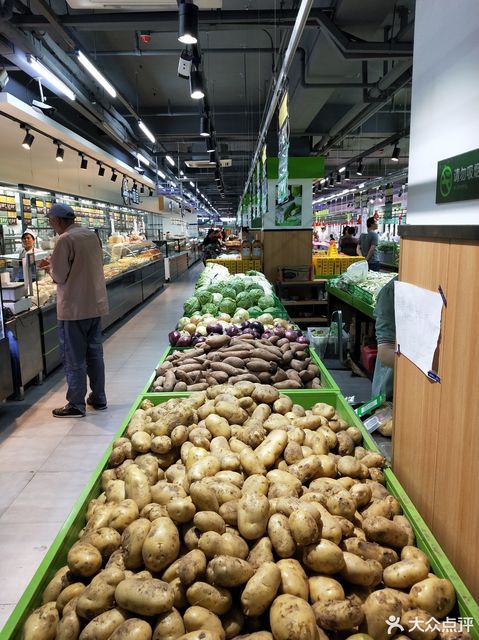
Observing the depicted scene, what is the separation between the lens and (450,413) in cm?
153

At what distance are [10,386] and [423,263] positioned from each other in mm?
4681

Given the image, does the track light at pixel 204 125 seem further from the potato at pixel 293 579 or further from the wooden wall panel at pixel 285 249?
the potato at pixel 293 579

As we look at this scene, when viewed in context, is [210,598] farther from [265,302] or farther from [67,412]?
[265,302]

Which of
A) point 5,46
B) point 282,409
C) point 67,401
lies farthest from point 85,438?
point 5,46

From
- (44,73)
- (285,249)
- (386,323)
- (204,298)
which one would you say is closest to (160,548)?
(386,323)

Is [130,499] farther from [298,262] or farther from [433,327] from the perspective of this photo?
[298,262]

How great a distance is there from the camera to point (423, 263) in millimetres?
1719

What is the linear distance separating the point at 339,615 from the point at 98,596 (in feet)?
2.21

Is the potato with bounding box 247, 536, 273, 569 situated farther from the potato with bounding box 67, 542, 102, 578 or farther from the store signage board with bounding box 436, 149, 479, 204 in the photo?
the store signage board with bounding box 436, 149, 479, 204

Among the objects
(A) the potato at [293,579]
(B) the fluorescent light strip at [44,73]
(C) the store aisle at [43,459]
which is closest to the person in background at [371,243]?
(C) the store aisle at [43,459]

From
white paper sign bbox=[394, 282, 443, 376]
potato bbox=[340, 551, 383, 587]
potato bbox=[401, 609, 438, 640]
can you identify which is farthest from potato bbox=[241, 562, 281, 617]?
white paper sign bbox=[394, 282, 443, 376]

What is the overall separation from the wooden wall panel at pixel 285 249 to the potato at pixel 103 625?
8.97m

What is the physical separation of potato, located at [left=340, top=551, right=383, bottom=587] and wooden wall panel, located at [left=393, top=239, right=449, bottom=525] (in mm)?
369

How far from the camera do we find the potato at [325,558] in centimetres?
143
